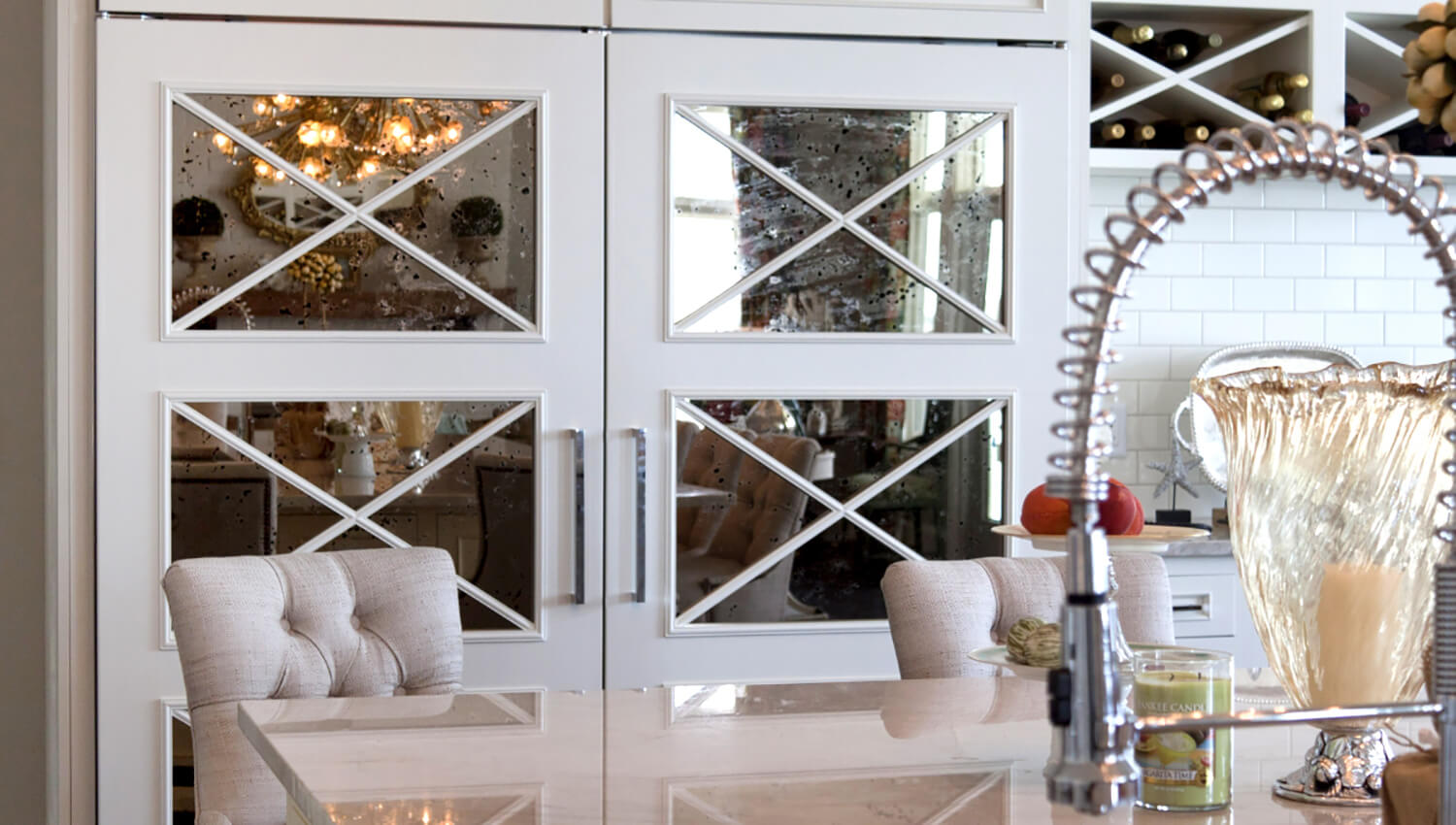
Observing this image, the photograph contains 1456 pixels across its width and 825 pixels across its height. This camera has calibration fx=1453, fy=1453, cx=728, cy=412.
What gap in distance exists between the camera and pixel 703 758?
131cm

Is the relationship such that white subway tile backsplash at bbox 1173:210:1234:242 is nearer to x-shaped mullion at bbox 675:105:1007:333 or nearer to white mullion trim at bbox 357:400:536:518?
x-shaped mullion at bbox 675:105:1007:333

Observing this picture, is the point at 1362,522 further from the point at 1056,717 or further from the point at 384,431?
the point at 384,431

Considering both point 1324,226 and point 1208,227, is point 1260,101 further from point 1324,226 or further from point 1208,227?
point 1324,226

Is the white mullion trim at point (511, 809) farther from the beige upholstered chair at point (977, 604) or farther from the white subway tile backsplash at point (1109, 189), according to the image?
the white subway tile backsplash at point (1109, 189)

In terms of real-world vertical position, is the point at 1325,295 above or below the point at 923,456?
above

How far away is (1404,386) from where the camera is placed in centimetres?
112

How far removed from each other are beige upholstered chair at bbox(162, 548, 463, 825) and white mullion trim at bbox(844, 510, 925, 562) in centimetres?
111

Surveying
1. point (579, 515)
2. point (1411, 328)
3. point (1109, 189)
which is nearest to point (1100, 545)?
point (579, 515)

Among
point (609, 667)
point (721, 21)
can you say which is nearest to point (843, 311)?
point (721, 21)

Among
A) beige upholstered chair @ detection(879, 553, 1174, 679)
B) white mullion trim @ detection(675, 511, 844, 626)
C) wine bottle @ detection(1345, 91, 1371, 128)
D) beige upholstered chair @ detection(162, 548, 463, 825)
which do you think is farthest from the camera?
wine bottle @ detection(1345, 91, 1371, 128)

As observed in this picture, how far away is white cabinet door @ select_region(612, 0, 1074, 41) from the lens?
279 cm

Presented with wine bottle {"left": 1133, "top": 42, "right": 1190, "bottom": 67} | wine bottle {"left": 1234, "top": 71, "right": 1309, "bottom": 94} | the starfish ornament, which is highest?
wine bottle {"left": 1133, "top": 42, "right": 1190, "bottom": 67}

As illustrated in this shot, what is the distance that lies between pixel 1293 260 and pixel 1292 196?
17 cm

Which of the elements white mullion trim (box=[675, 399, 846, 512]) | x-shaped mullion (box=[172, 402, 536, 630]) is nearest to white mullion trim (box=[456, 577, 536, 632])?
x-shaped mullion (box=[172, 402, 536, 630])
